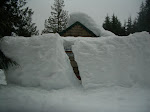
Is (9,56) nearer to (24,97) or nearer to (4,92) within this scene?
(4,92)

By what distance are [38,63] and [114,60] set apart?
2963mm

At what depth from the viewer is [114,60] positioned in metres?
3.55

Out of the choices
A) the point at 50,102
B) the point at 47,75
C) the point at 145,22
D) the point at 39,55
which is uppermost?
the point at 145,22

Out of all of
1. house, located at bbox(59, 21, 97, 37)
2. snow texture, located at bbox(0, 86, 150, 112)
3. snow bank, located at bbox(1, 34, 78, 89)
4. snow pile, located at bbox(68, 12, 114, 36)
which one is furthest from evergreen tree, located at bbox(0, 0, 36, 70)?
snow pile, located at bbox(68, 12, 114, 36)

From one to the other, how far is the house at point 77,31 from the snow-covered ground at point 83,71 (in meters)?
3.96

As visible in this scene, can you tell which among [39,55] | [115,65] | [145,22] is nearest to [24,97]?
[39,55]

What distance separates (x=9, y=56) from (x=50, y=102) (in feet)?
8.23

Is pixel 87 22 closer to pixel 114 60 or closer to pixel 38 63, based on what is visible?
pixel 114 60

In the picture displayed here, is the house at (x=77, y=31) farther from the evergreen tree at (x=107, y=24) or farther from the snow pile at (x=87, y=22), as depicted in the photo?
the evergreen tree at (x=107, y=24)

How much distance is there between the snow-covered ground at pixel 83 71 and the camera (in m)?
2.71

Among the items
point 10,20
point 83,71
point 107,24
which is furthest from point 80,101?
point 107,24

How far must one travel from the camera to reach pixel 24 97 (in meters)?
2.54

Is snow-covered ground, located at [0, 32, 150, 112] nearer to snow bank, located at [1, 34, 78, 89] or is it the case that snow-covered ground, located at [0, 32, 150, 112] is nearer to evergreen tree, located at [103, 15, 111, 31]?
snow bank, located at [1, 34, 78, 89]

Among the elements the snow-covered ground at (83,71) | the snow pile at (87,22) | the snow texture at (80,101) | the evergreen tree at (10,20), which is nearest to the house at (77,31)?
the snow pile at (87,22)
